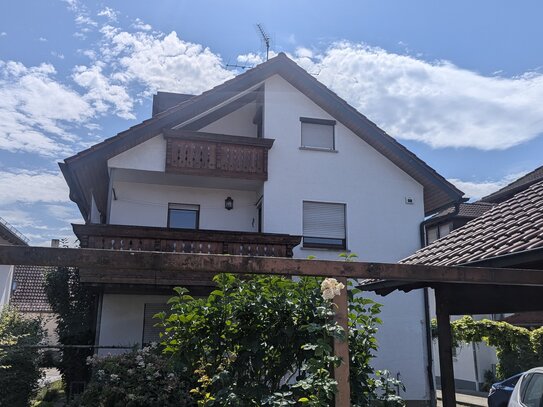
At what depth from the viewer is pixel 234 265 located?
11.5 ft

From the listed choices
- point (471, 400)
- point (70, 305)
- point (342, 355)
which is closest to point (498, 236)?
point (342, 355)

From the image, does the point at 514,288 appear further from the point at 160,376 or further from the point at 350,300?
the point at 160,376

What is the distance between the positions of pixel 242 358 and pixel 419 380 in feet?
45.6

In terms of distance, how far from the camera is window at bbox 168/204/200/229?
16.4 metres

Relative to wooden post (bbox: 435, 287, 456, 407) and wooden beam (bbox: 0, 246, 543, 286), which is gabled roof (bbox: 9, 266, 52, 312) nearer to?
wooden post (bbox: 435, 287, 456, 407)

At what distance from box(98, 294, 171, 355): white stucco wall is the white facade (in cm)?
231

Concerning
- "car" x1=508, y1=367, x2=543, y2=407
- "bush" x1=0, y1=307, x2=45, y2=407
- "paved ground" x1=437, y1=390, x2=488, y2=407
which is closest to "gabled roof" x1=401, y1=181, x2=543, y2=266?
"car" x1=508, y1=367, x2=543, y2=407

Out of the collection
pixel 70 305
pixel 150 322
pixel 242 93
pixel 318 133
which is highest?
pixel 242 93

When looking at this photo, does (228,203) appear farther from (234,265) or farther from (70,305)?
(234,265)

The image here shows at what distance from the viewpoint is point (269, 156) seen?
16.4m

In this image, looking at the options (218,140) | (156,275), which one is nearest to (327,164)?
(218,140)

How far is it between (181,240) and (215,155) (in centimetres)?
312

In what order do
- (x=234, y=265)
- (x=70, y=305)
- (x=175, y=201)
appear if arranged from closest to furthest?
1. (x=234, y=265)
2. (x=70, y=305)
3. (x=175, y=201)

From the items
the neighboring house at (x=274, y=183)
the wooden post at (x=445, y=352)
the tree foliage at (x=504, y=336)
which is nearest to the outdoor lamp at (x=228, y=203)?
the neighboring house at (x=274, y=183)
